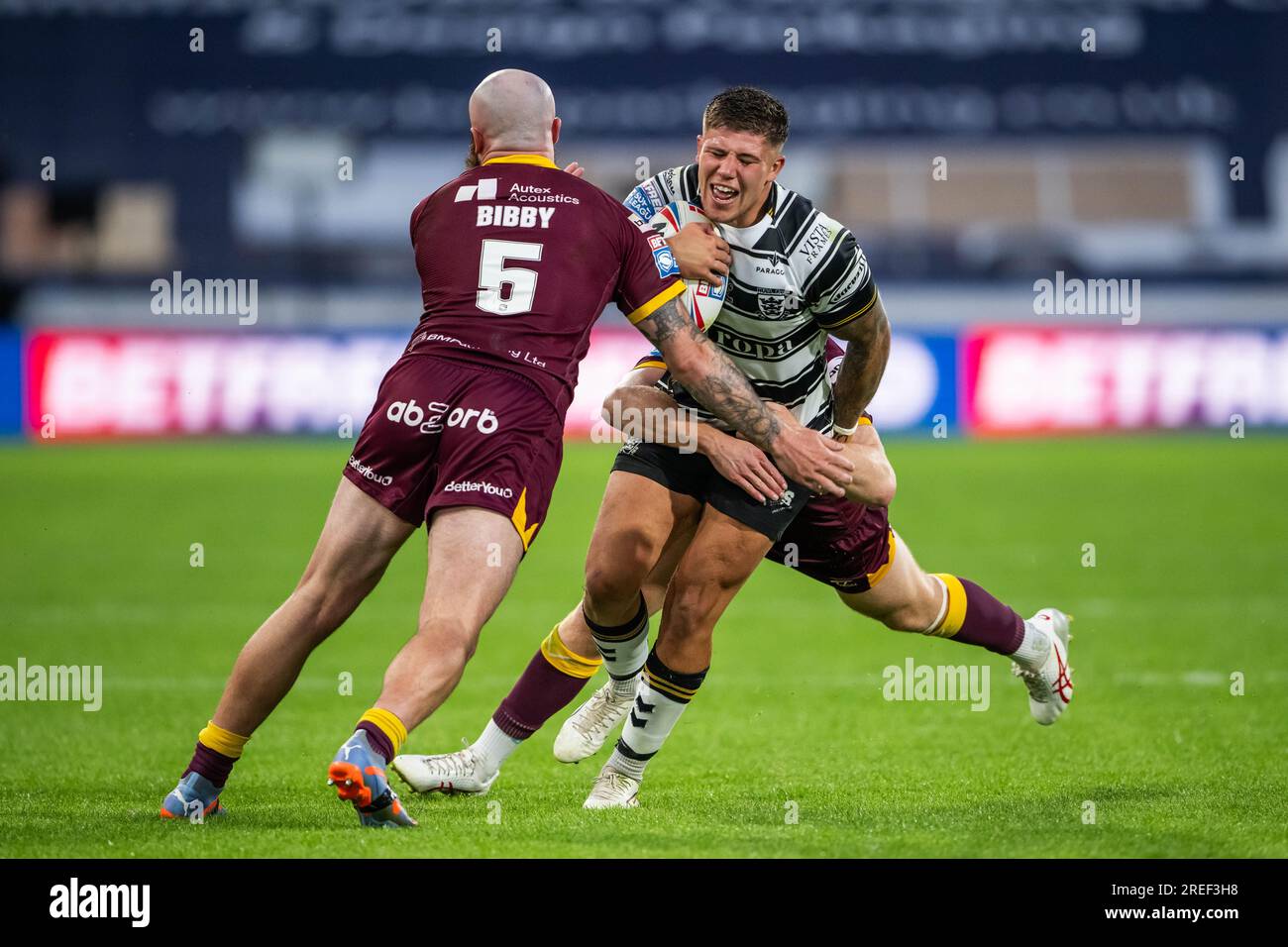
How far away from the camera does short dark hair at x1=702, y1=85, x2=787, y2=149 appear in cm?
566

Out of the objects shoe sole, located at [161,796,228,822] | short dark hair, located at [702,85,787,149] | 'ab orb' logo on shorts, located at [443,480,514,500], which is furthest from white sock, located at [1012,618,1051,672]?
shoe sole, located at [161,796,228,822]

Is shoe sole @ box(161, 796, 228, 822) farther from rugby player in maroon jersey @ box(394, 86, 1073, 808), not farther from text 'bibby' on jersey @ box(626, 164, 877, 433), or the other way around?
text 'bibby' on jersey @ box(626, 164, 877, 433)

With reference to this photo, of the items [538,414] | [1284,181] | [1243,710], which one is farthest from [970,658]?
[1284,181]

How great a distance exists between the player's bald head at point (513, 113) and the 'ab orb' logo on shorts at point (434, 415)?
2.97 feet

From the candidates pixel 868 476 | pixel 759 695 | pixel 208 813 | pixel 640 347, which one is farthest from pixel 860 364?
pixel 640 347

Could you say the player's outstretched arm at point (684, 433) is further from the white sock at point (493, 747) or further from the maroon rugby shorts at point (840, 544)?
the white sock at point (493, 747)

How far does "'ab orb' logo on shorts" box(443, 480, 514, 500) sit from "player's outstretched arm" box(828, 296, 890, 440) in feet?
4.96

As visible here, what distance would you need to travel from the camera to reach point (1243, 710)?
302 inches

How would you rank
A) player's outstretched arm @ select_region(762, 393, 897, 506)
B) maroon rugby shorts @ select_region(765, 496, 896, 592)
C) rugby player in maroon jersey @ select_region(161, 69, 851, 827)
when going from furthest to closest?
maroon rugby shorts @ select_region(765, 496, 896, 592)
player's outstretched arm @ select_region(762, 393, 897, 506)
rugby player in maroon jersey @ select_region(161, 69, 851, 827)

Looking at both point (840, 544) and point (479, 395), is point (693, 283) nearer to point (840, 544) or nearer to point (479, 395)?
point (479, 395)

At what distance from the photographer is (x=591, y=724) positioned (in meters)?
6.32

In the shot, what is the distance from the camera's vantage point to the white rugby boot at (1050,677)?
267 inches

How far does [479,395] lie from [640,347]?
14.5 m

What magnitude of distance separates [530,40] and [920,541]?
1785 cm
